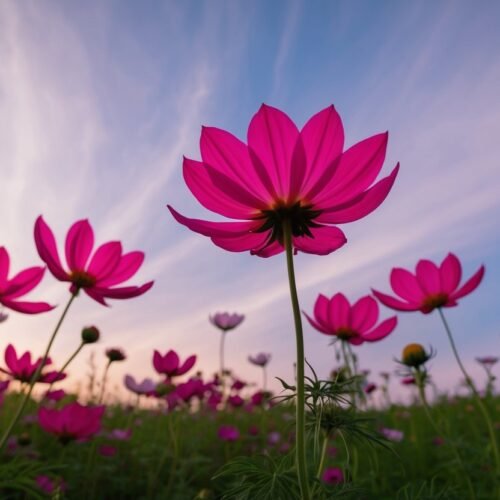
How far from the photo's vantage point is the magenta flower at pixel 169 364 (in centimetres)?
224

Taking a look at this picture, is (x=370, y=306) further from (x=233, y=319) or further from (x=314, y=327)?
(x=233, y=319)

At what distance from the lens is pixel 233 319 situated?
395 cm

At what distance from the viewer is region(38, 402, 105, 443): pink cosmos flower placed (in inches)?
72.9

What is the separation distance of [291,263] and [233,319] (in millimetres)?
3251

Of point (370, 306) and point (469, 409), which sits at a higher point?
point (469, 409)

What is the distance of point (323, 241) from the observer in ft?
3.33

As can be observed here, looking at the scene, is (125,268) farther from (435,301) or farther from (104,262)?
(435,301)

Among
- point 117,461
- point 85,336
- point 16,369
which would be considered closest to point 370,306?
point 85,336

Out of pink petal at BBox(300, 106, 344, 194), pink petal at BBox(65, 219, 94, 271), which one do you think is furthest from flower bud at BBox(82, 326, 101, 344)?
pink petal at BBox(300, 106, 344, 194)

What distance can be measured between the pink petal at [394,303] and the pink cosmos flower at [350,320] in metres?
0.10

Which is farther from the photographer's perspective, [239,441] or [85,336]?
[239,441]

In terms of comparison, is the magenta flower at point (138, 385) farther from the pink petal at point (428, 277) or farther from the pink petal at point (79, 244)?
the pink petal at point (428, 277)

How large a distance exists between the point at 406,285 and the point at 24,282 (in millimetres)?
1340

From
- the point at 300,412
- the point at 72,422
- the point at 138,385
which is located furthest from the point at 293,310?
the point at 138,385
